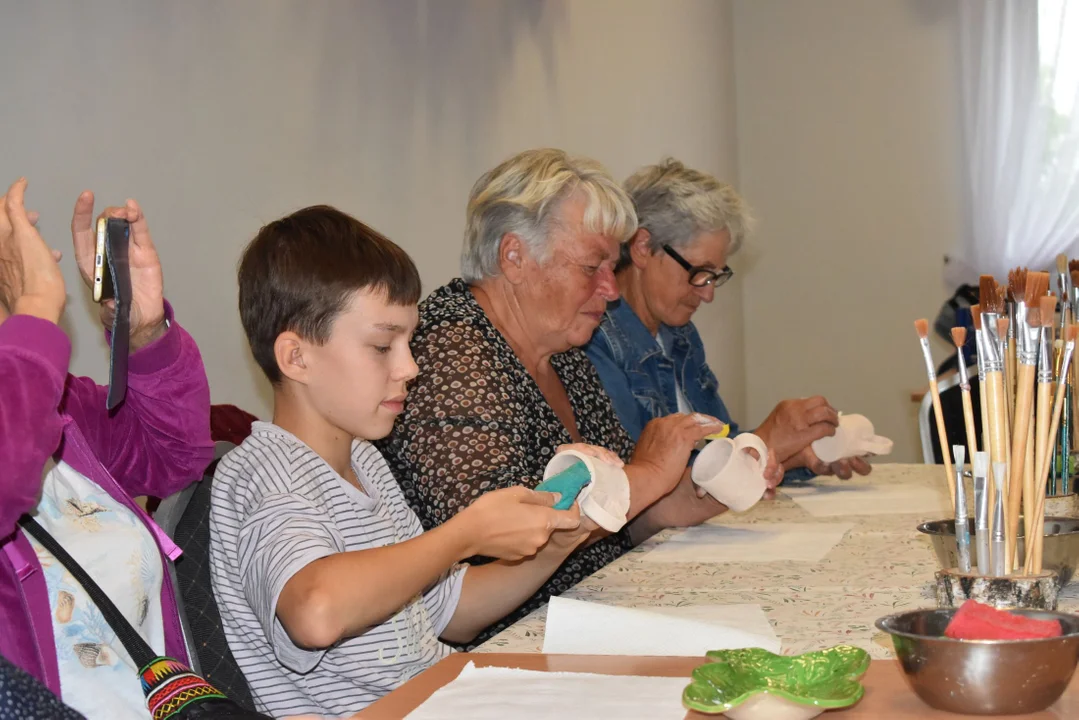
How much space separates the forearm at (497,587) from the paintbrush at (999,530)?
0.62 m

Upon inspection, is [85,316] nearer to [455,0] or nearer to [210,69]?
[210,69]

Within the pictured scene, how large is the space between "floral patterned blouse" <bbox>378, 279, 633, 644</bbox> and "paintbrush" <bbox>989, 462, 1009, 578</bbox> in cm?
78

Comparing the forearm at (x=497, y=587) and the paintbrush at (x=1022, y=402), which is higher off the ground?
the paintbrush at (x=1022, y=402)

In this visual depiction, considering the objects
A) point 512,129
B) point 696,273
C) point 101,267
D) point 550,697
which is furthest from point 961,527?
point 512,129

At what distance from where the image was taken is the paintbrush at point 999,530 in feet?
3.45

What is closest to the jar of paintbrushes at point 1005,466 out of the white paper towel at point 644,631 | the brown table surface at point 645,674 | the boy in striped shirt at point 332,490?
the brown table surface at point 645,674

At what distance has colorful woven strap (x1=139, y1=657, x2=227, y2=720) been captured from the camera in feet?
3.18

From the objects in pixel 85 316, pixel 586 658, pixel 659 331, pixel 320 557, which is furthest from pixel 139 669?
pixel 659 331

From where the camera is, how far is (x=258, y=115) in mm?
2246

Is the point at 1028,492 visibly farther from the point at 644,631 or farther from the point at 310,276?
the point at 310,276

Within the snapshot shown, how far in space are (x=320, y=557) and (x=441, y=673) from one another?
0.16 metres

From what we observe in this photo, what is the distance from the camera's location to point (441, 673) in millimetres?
1081

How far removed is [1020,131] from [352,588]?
513cm

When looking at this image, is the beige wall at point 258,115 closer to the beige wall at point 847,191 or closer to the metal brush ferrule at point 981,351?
the metal brush ferrule at point 981,351
